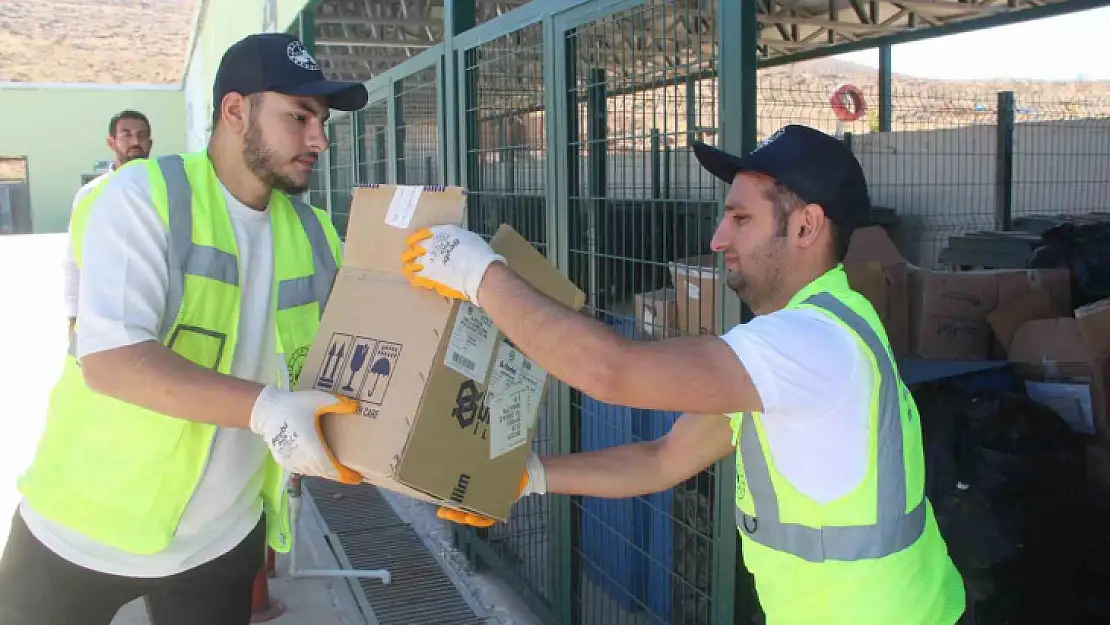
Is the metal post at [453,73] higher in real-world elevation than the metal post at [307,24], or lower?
lower

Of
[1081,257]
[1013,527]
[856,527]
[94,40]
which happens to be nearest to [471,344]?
[856,527]

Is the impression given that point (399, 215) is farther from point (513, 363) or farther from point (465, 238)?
point (513, 363)

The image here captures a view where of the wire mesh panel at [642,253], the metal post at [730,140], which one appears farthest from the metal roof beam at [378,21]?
the metal post at [730,140]

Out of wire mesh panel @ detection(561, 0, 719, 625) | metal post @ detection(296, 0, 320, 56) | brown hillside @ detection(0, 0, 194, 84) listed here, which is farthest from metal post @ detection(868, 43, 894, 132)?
brown hillside @ detection(0, 0, 194, 84)

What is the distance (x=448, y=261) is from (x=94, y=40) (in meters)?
39.6

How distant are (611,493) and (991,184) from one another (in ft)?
25.7

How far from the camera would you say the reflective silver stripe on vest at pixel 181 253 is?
1.94 metres

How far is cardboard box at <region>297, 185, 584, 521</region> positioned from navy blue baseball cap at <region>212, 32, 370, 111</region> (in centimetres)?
29

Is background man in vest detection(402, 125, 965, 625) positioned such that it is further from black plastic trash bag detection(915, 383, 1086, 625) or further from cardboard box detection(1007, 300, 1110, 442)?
cardboard box detection(1007, 300, 1110, 442)

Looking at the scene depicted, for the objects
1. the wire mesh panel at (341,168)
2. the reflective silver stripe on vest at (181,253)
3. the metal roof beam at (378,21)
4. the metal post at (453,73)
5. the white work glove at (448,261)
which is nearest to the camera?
the white work glove at (448,261)

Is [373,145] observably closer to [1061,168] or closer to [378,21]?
[1061,168]

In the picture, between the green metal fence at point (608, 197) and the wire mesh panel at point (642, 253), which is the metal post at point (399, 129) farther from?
the wire mesh panel at point (642, 253)

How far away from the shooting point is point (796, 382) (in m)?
1.48

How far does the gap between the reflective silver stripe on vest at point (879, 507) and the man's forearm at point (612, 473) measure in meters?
0.52
